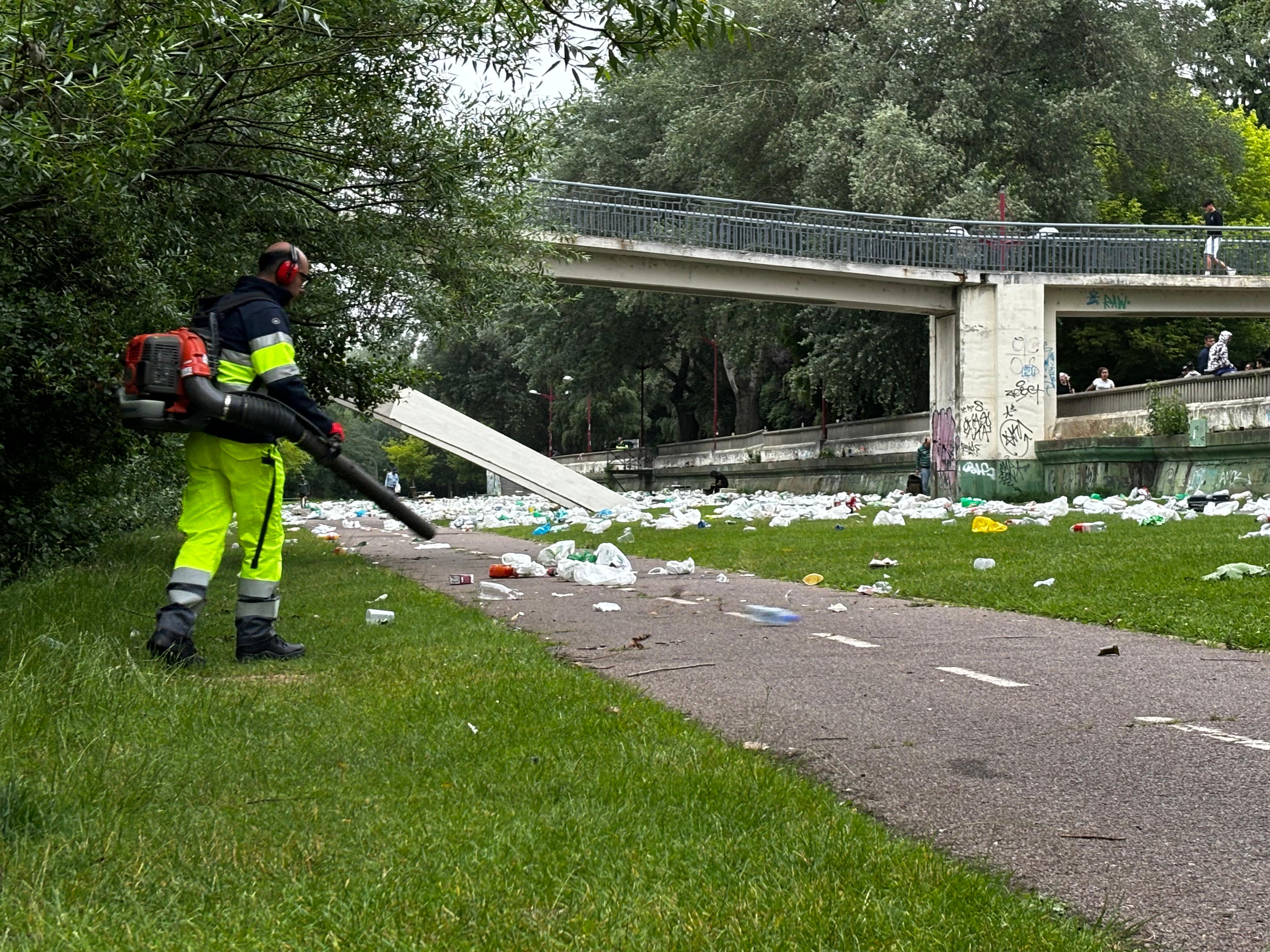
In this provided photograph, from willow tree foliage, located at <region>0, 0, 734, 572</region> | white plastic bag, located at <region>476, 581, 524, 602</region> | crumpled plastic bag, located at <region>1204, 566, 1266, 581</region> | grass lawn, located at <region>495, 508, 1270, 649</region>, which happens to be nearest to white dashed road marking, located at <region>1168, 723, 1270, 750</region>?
grass lawn, located at <region>495, 508, 1270, 649</region>

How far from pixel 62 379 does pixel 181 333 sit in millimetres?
3910

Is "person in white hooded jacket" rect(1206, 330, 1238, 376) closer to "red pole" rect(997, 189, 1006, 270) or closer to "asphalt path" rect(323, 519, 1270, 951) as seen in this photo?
"red pole" rect(997, 189, 1006, 270)

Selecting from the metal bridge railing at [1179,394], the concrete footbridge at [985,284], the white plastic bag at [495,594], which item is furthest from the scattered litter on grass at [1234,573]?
the concrete footbridge at [985,284]

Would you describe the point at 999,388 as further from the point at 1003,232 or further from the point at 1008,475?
the point at 1003,232

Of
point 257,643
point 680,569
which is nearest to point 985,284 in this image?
point 680,569

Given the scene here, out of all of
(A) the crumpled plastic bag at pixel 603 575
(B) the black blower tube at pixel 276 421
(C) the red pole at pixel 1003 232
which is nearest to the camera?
(B) the black blower tube at pixel 276 421

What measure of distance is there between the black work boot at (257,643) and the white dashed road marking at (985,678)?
3156 mm

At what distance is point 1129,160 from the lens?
41.2 meters

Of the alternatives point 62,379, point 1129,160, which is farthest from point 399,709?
point 1129,160

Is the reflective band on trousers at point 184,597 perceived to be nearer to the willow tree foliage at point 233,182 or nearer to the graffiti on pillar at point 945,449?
the willow tree foliage at point 233,182

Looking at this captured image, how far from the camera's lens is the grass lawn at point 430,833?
9.09 feet

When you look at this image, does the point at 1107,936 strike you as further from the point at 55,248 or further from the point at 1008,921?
the point at 55,248

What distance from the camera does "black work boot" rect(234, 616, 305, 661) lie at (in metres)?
6.85

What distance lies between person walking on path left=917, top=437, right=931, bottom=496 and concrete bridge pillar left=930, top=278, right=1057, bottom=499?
1.18 meters
